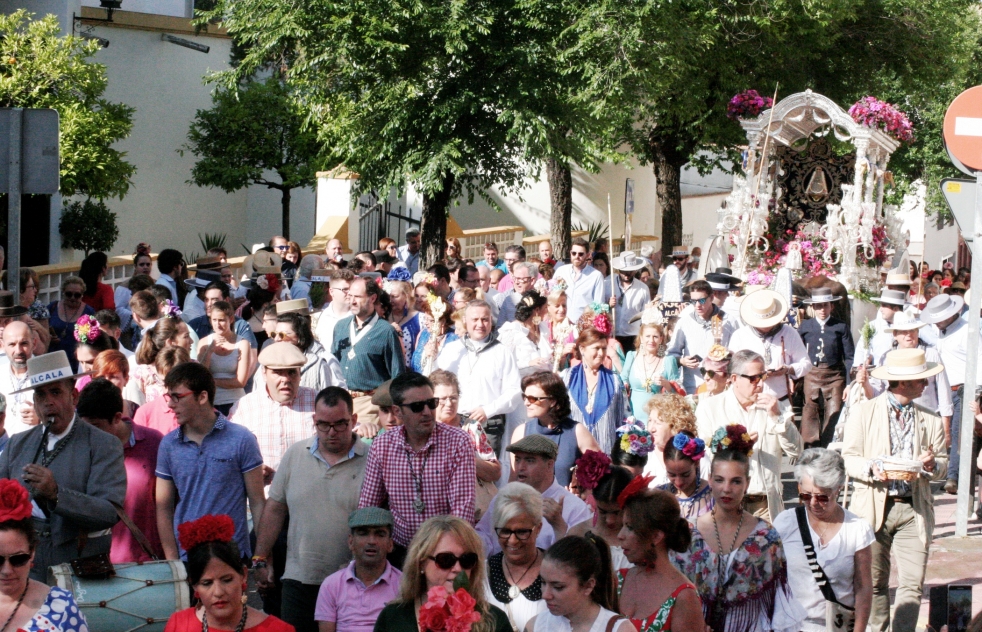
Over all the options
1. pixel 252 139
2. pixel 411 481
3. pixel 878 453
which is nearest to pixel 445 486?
pixel 411 481

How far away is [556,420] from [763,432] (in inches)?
57.8

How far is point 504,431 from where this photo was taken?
28.9ft

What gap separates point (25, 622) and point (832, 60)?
26089mm

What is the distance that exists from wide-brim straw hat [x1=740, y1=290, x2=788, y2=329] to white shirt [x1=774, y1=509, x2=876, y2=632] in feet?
17.1

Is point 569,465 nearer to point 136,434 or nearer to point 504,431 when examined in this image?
point 504,431

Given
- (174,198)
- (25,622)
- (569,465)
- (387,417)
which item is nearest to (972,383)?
(569,465)

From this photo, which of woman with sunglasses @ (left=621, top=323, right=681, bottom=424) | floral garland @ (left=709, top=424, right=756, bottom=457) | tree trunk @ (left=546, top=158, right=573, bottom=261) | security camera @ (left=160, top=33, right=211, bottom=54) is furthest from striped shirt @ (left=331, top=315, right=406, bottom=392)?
security camera @ (left=160, top=33, right=211, bottom=54)

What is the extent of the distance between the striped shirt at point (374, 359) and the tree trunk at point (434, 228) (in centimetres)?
995

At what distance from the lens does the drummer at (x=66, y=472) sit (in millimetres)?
5809

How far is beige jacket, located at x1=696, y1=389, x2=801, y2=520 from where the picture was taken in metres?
7.77

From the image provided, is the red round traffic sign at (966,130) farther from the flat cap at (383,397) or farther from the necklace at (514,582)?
the necklace at (514,582)

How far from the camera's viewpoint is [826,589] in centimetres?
617

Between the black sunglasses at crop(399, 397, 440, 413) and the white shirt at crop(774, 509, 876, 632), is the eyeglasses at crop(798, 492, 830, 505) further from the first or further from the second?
the black sunglasses at crop(399, 397, 440, 413)

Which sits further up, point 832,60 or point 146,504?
point 832,60
